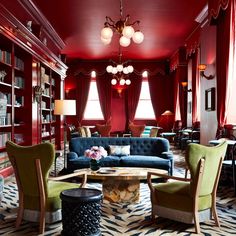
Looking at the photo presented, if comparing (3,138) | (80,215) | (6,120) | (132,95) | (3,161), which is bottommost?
(80,215)

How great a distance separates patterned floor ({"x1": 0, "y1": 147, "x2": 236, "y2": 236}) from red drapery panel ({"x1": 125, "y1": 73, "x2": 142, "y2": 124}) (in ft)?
35.7

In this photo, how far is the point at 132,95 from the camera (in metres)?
16.1

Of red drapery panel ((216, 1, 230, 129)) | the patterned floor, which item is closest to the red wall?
red drapery panel ((216, 1, 230, 129))

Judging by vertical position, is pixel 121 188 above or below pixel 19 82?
below

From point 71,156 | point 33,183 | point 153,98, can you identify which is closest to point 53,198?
point 33,183

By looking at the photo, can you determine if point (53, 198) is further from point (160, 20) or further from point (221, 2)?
point (160, 20)

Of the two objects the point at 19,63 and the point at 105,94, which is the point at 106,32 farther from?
the point at 105,94

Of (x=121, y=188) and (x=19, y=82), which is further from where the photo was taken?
(x=19, y=82)

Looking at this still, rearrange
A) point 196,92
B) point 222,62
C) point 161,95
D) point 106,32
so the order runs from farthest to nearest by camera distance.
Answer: point 161,95
point 196,92
point 222,62
point 106,32

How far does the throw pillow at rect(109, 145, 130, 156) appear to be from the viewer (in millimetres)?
7083

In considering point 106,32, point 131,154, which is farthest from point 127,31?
point 131,154

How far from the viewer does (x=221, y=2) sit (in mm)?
7000

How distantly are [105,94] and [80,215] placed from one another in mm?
12645

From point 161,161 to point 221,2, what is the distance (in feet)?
11.1
